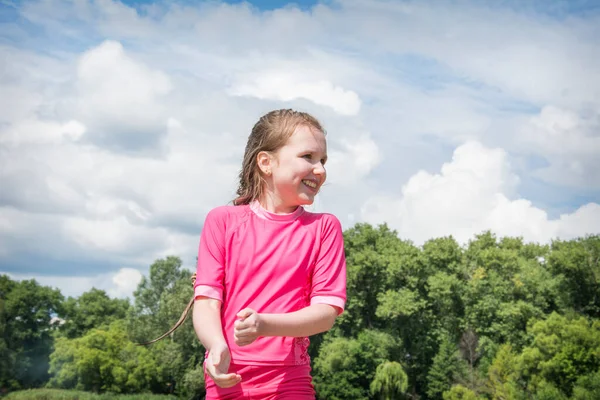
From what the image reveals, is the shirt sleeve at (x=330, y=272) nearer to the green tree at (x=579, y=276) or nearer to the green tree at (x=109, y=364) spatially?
the green tree at (x=579, y=276)

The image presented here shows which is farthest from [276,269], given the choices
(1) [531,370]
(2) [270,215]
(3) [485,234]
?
(3) [485,234]

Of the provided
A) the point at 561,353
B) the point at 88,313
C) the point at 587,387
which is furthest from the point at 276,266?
the point at 88,313

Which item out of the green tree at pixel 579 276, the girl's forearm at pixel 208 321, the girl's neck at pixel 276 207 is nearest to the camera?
the girl's forearm at pixel 208 321

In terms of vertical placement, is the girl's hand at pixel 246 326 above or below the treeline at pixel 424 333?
below

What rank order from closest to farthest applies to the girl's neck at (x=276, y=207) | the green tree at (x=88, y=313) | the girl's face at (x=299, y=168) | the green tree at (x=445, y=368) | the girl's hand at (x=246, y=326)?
1. the girl's hand at (x=246, y=326)
2. the girl's face at (x=299, y=168)
3. the girl's neck at (x=276, y=207)
4. the green tree at (x=445, y=368)
5. the green tree at (x=88, y=313)

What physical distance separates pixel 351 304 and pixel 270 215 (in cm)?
5674

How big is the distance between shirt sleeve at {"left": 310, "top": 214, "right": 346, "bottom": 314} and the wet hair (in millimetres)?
475

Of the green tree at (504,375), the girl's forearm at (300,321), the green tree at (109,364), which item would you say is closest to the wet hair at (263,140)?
the girl's forearm at (300,321)

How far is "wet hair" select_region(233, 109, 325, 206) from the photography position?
14.0 feet


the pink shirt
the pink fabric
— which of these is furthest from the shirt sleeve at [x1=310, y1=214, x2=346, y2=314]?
the pink fabric

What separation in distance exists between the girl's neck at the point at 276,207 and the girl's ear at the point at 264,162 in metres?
0.15

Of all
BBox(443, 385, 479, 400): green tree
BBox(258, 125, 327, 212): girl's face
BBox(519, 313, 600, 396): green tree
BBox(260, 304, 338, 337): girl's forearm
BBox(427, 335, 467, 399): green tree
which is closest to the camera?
BBox(260, 304, 338, 337): girl's forearm

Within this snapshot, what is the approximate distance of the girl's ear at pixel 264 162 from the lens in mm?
4312

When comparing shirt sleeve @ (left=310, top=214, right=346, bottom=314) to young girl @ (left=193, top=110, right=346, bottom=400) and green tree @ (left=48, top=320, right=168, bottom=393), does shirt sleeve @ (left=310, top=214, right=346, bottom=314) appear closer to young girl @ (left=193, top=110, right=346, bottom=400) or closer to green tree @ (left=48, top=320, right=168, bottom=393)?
young girl @ (left=193, top=110, right=346, bottom=400)
